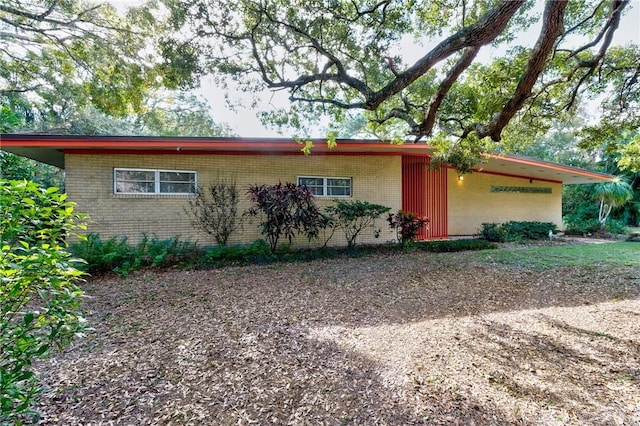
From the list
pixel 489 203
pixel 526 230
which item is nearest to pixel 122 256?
pixel 489 203

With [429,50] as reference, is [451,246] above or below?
below

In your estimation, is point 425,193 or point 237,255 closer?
point 237,255

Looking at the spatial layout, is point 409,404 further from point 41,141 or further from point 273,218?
point 41,141

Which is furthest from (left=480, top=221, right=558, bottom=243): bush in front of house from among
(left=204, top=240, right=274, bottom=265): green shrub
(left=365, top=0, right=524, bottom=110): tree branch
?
(left=204, top=240, right=274, bottom=265): green shrub

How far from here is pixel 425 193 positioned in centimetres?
1116

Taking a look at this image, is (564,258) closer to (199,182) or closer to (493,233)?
(493,233)

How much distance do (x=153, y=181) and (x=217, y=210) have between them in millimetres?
1879

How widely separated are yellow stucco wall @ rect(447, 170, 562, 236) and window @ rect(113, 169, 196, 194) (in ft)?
33.8

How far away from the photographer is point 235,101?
26.7 ft

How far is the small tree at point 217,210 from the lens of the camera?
812 cm

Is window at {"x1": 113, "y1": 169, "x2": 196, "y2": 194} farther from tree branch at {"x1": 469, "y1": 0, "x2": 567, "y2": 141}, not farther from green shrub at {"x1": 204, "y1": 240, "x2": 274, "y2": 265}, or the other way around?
tree branch at {"x1": 469, "y1": 0, "x2": 567, "y2": 141}

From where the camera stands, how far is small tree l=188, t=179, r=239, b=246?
812 centimetres

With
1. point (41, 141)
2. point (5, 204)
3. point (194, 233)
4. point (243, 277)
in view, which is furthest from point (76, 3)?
point (5, 204)

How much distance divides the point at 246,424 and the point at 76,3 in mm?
11352
